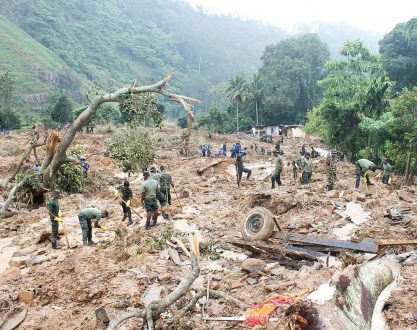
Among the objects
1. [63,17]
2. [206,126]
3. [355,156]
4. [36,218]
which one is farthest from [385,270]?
[63,17]

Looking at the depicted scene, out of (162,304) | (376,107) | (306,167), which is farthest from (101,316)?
(376,107)

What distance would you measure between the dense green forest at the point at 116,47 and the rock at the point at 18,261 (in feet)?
156

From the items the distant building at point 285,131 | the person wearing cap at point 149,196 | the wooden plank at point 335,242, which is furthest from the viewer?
the distant building at point 285,131

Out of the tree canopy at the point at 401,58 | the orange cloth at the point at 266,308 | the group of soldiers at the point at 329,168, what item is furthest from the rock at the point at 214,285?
the tree canopy at the point at 401,58

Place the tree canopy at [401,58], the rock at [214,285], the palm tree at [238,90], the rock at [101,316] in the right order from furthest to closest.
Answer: the palm tree at [238,90] → the tree canopy at [401,58] → the rock at [214,285] → the rock at [101,316]

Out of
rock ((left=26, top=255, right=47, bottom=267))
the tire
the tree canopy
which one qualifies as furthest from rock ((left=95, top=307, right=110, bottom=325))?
the tree canopy

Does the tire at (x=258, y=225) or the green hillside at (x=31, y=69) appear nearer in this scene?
the tire at (x=258, y=225)

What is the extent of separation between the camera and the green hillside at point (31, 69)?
6337cm

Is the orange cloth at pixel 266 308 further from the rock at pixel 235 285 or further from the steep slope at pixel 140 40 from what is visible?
the steep slope at pixel 140 40

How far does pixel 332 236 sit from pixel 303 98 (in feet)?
180

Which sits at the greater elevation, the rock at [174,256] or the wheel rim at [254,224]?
the wheel rim at [254,224]

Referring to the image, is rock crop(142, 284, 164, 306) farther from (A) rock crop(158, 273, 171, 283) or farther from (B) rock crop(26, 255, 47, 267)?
(B) rock crop(26, 255, 47, 267)

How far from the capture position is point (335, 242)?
7.00 meters

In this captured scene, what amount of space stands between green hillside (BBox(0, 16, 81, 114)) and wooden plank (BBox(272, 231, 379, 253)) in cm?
5746
